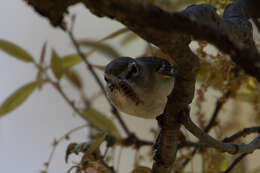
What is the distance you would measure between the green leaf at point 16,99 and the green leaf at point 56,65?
0.17ft

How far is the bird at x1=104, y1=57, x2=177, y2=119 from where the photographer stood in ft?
1.75

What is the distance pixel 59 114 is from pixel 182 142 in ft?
3.15

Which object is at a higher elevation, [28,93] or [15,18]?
[28,93]

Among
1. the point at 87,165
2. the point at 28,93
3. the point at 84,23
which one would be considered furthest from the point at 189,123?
the point at 84,23

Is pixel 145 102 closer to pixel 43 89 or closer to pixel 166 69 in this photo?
pixel 166 69

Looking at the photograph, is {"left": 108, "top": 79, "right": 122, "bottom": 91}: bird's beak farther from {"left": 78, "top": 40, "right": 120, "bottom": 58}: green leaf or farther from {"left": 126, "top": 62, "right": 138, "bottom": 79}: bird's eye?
{"left": 78, "top": 40, "right": 120, "bottom": 58}: green leaf

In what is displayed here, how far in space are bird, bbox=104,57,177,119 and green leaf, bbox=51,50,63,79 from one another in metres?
0.26

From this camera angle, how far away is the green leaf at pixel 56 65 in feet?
2.69

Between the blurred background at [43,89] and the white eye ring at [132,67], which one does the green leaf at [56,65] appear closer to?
the white eye ring at [132,67]

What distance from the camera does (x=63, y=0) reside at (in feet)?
0.86

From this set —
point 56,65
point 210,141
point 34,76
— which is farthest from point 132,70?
point 34,76

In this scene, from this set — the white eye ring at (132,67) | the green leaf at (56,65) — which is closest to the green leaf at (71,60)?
the green leaf at (56,65)

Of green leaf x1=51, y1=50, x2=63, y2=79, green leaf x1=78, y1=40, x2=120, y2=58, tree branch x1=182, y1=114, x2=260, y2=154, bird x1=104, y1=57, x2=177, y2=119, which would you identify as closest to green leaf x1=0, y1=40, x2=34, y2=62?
green leaf x1=51, y1=50, x2=63, y2=79

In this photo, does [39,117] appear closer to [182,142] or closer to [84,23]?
[84,23]
